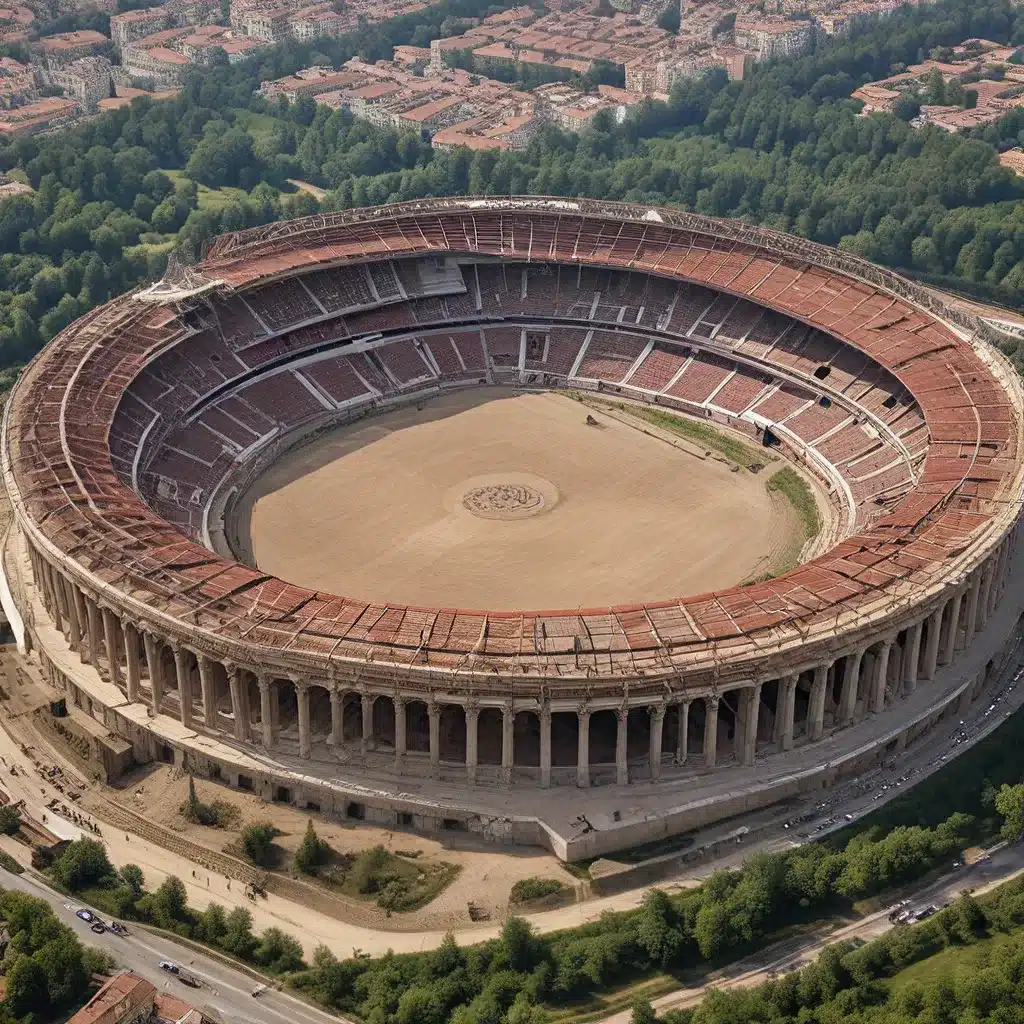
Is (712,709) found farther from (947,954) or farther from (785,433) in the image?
(785,433)

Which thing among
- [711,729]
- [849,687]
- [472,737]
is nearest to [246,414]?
[472,737]

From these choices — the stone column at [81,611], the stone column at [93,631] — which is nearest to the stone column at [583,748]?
the stone column at [93,631]

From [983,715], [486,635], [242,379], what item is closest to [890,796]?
[983,715]

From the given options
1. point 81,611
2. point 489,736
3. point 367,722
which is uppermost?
point 81,611

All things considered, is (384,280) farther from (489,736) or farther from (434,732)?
(434,732)

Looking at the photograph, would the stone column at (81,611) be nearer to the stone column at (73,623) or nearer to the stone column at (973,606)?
the stone column at (73,623)
